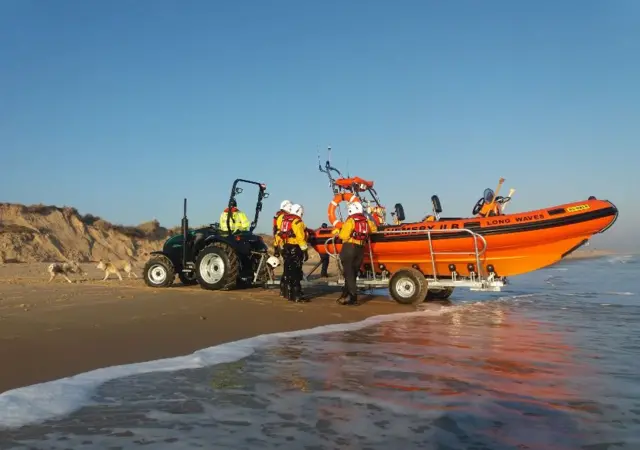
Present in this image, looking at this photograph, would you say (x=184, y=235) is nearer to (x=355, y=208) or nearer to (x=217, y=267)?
(x=217, y=267)

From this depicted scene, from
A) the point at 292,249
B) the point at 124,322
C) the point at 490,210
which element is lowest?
the point at 124,322

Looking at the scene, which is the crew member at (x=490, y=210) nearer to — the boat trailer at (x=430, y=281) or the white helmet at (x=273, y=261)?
the boat trailer at (x=430, y=281)

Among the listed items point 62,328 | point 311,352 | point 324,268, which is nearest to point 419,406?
point 311,352

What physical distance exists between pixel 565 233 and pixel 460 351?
491cm

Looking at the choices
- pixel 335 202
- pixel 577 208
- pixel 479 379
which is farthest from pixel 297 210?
pixel 479 379

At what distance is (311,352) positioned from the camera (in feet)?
16.2

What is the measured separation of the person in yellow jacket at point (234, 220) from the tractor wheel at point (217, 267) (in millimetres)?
571

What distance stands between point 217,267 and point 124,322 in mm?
4436

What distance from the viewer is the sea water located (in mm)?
2746

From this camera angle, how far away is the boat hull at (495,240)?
8859 mm

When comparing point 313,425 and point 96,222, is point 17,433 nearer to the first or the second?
point 313,425

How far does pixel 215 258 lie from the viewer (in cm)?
1026

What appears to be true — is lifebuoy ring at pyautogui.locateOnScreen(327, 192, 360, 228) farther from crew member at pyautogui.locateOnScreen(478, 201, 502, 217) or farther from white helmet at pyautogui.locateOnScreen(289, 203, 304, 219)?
crew member at pyautogui.locateOnScreen(478, 201, 502, 217)

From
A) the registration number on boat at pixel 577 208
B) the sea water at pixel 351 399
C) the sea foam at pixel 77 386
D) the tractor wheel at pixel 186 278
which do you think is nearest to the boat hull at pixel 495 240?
the registration number on boat at pixel 577 208
